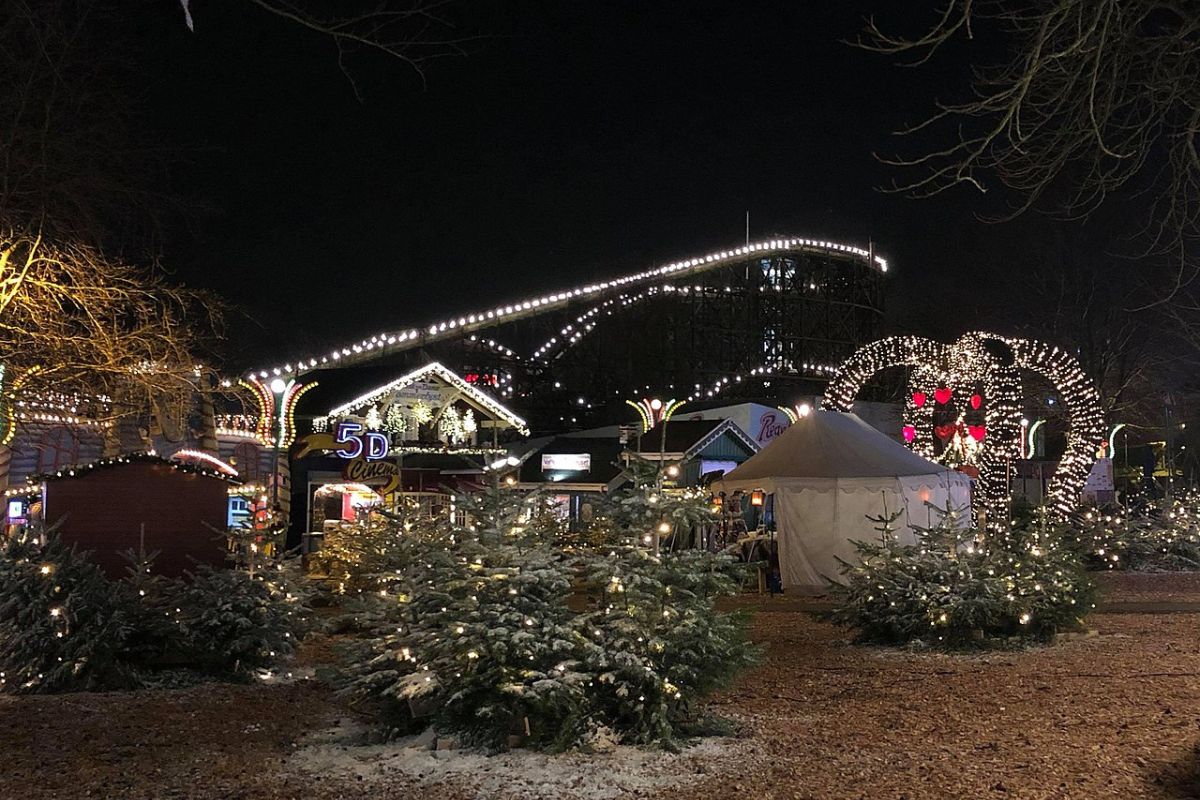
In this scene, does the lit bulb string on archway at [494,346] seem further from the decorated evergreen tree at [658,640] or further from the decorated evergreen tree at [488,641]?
the decorated evergreen tree at [658,640]

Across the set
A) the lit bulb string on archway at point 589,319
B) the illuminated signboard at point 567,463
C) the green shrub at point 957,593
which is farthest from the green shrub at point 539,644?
the lit bulb string on archway at point 589,319

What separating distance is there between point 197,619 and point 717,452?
20465 millimetres

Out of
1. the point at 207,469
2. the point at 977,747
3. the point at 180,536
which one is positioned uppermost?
the point at 207,469

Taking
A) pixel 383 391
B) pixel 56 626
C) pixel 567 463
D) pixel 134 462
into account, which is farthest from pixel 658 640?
pixel 567 463

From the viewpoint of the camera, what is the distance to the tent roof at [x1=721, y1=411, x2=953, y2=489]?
1761 cm

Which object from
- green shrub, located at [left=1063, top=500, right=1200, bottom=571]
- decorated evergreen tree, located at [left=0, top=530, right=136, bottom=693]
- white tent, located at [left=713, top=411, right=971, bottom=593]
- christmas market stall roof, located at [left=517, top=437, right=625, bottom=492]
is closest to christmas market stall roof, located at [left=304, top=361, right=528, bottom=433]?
christmas market stall roof, located at [left=517, top=437, right=625, bottom=492]

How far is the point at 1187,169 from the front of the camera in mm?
6672

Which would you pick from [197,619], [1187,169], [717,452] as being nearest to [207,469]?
[197,619]

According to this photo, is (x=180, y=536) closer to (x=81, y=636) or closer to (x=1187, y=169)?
(x=81, y=636)

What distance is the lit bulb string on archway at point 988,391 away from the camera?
22484 millimetres

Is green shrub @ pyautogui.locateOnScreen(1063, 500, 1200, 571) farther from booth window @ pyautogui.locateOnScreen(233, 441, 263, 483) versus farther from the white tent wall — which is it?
booth window @ pyautogui.locateOnScreen(233, 441, 263, 483)

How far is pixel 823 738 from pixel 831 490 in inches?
430

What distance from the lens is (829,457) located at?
705 inches

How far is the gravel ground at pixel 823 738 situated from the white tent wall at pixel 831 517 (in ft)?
23.4
